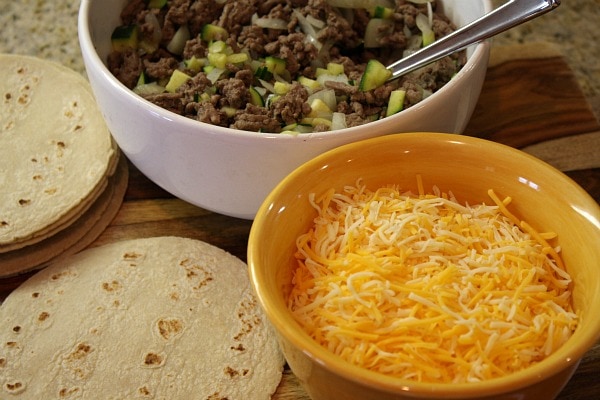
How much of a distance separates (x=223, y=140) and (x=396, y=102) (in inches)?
20.6

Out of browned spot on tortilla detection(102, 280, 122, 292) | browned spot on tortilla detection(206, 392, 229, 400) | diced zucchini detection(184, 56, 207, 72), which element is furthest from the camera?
diced zucchini detection(184, 56, 207, 72)

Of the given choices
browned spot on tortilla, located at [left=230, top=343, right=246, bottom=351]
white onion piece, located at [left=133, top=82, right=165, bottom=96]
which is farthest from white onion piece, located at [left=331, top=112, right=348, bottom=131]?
browned spot on tortilla, located at [left=230, top=343, right=246, bottom=351]

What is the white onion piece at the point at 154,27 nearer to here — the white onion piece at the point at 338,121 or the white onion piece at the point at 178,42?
the white onion piece at the point at 178,42

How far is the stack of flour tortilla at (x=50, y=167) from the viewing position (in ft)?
6.87

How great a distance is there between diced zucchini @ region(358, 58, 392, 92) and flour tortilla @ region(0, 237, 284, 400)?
2.10ft

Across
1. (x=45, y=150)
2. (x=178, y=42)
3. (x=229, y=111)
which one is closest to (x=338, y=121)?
(x=229, y=111)

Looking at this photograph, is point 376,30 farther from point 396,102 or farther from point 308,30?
point 396,102

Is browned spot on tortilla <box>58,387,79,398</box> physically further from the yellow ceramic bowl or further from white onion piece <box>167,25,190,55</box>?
white onion piece <box>167,25,190,55</box>

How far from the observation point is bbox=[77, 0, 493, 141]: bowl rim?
1.84 metres

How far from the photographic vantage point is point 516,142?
250 cm

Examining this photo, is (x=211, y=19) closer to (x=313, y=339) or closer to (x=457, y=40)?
(x=457, y=40)

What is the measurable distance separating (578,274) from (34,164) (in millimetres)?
1654

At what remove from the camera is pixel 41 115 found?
2.41m

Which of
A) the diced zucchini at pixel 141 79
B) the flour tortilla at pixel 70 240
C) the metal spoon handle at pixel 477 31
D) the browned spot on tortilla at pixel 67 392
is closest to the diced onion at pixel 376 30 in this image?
the metal spoon handle at pixel 477 31
